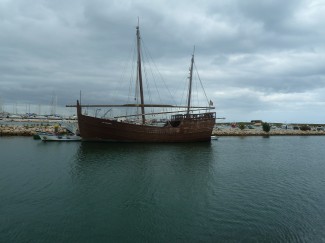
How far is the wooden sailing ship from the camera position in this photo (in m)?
43.9

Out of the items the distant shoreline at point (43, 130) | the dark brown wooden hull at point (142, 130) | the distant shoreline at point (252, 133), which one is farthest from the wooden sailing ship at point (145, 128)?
the distant shoreline at point (252, 133)

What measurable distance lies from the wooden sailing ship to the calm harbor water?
17.1 m

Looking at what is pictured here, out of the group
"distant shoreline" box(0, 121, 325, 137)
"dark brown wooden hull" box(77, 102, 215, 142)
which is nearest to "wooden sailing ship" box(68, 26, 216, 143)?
"dark brown wooden hull" box(77, 102, 215, 142)

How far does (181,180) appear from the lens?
20859 millimetres

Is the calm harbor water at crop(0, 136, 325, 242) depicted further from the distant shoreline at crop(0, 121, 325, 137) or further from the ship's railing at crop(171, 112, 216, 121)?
the distant shoreline at crop(0, 121, 325, 137)

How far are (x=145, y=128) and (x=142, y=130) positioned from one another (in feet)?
2.06

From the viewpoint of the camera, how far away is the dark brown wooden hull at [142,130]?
4381 cm

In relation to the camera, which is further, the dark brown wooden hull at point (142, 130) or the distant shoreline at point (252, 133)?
the distant shoreline at point (252, 133)

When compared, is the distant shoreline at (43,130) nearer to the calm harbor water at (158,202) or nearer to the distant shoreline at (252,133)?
the distant shoreline at (252,133)

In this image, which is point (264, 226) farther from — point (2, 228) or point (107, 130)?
point (107, 130)

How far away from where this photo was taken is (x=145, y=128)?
45.4 m

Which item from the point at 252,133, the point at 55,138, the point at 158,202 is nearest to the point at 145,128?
the point at 55,138

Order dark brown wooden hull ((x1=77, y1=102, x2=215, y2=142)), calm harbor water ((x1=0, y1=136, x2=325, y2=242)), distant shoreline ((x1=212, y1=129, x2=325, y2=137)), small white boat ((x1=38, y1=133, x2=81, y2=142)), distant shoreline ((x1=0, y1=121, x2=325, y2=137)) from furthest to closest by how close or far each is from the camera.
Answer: distant shoreline ((x1=212, y1=129, x2=325, y2=137)) < distant shoreline ((x1=0, y1=121, x2=325, y2=137)) < small white boat ((x1=38, y1=133, x2=81, y2=142)) < dark brown wooden hull ((x1=77, y1=102, x2=215, y2=142)) < calm harbor water ((x1=0, y1=136, x2=325, y2=242))

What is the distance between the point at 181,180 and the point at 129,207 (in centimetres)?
706
